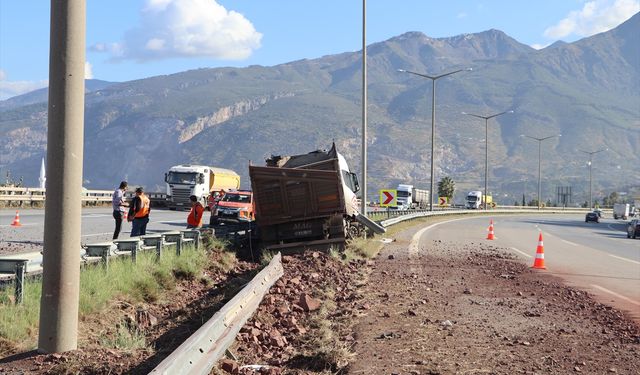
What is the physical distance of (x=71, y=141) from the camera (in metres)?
6.20

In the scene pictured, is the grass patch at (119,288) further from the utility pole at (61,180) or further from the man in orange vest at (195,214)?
the man in orange vest at (195,214)

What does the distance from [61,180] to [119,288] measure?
14.3ft

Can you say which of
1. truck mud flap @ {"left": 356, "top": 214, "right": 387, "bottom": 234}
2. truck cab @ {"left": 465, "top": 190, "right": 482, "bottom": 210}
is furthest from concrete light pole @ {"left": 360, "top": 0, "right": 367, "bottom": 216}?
truck cab @ {"left": 465, "top": 190, "right": 482, "bottom": 210}

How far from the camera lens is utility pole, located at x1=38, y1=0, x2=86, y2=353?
6176 millimetres

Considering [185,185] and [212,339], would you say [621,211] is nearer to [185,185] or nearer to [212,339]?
[185,185]

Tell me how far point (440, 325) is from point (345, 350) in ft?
6.87

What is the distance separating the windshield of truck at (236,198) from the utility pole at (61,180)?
80.7ft

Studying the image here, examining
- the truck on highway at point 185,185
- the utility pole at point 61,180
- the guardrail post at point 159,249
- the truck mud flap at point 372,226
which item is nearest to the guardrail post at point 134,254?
the guardrail post at point 159,249

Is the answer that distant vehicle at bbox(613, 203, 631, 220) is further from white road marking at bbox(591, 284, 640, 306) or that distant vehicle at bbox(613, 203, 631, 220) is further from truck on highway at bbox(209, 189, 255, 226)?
white road marking at bbox(591, 284, 640, 306)

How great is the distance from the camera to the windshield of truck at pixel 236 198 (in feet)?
101

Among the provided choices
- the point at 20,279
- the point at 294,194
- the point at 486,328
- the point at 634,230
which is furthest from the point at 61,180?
the point at 634,230

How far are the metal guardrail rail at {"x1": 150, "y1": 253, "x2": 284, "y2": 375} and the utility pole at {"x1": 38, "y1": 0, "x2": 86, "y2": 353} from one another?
1163 mm

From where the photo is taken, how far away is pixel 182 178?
4988 centimetres

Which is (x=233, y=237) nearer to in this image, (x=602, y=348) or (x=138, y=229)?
(x=138, y=229)
